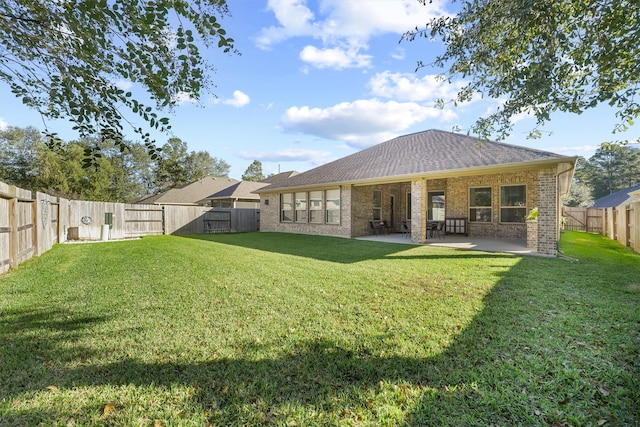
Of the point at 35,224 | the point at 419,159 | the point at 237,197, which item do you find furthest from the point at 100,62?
the point at 237,197

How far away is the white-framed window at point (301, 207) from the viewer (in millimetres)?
16844

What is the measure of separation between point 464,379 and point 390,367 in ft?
2.04

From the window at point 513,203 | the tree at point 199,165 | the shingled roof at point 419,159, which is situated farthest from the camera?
the tree at point 199,165

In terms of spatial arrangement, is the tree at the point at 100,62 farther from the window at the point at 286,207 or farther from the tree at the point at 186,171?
the tree at the point at 186,171

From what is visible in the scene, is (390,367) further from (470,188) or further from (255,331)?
(470,188)

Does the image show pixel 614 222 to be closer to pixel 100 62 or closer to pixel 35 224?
pixel 100 62

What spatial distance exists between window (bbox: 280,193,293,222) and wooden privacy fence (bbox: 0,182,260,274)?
4.64 meters

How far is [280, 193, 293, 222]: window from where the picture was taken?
17766mm

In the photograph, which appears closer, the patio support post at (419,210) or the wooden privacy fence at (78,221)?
the wooden privacy fence at (78,221)

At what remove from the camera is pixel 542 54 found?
3.68 meters

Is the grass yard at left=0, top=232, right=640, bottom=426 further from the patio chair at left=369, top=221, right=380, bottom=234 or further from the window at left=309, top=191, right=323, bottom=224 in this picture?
the window at left=309, top=191, right=323, bottom=224

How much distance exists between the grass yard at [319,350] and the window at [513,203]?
7.08 m

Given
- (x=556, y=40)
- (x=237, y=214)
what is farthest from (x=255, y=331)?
(x=237, y=214)

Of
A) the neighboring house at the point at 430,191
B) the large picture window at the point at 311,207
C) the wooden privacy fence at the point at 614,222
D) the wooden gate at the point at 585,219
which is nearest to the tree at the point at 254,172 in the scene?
the neighboring house at the point at 430,191
